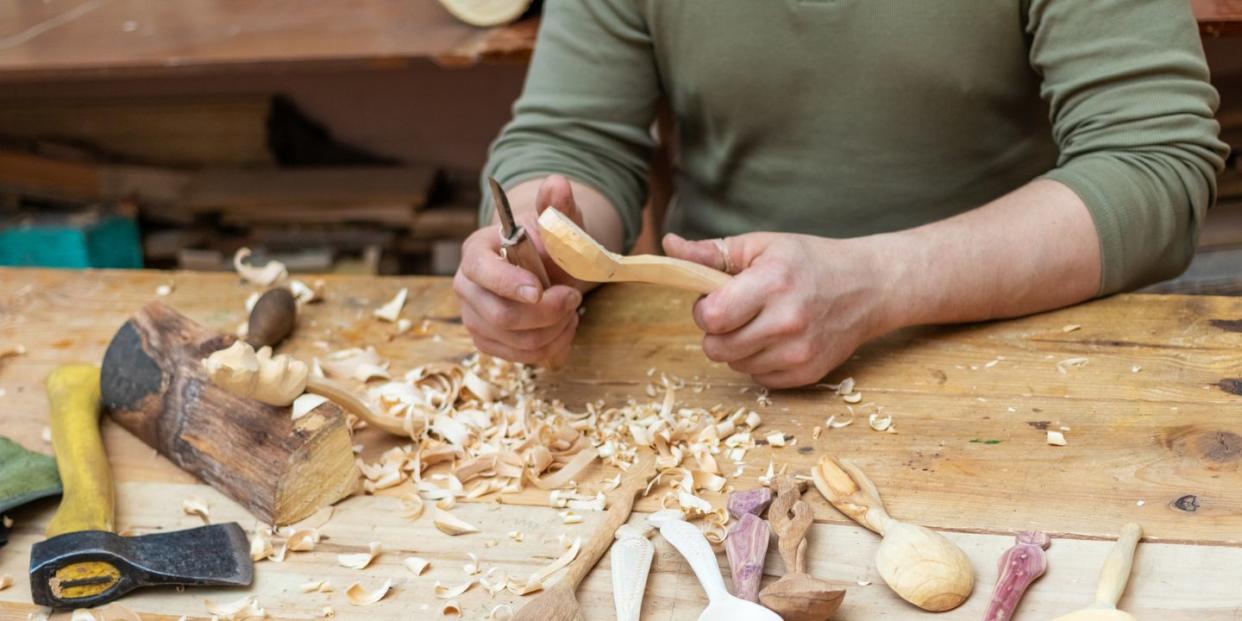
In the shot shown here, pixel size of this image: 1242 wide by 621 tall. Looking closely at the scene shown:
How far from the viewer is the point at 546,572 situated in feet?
2.97

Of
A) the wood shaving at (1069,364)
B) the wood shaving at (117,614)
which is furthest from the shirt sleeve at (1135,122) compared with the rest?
the wood shaving at (117,614)

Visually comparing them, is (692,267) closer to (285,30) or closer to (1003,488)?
(1003,488)

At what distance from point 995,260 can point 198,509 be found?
2.67 ft

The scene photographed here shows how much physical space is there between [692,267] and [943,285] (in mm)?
273

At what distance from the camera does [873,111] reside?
1.37 m

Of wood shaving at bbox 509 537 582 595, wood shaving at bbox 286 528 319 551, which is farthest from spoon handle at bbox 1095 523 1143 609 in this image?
wood shaving at bbox 286 528 319 551

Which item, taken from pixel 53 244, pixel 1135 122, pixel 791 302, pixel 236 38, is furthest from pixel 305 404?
pixel 53 244

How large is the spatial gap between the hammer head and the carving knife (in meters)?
0.36

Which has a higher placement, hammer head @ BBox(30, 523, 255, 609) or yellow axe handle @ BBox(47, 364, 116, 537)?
hammer head @ BBox(30, 523, 255, 609)

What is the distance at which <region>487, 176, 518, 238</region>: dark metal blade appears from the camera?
3.29 ft

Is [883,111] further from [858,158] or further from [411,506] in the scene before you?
[411,506]

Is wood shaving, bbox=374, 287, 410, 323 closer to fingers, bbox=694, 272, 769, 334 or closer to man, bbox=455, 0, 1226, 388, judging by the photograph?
man, bbox=455, 0, 1226, 388

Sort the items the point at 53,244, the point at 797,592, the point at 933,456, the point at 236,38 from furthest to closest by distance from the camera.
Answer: the point at 53,244
the point at 236,38
the point at 933,456
the point at 797,592

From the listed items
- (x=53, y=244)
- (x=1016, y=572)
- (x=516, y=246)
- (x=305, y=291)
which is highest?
(x=516, y=246)
